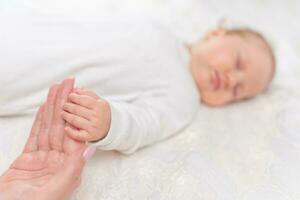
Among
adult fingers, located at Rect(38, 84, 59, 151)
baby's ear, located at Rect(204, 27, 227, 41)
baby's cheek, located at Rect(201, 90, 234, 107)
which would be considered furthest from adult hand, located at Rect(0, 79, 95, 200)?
baby's ear, located at Rect(204, 27, 227, 41)

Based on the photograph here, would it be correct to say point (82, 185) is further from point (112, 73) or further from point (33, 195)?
point (112, 73)

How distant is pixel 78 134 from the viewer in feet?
2.72

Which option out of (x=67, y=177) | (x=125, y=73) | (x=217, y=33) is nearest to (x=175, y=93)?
(x=125, y=73)

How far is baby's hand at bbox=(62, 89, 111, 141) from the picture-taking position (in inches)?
32.8

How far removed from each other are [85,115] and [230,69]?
0.54 meters

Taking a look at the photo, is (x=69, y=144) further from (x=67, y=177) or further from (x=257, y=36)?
(x=257, y=36)

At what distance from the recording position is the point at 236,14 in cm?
169

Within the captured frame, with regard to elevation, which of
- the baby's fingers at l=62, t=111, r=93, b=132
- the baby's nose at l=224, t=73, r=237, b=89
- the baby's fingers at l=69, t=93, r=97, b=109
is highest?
the baby's fingers at l=69, t=93, r=97, b=109

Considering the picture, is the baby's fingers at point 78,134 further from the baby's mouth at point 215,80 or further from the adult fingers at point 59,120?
the baby's mouth at point 215,80

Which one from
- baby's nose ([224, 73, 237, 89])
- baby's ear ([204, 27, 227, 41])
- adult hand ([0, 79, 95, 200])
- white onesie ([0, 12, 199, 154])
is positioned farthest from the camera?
baby's ear ([204, 27, 227, 41])

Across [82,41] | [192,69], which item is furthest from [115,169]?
[192,69]

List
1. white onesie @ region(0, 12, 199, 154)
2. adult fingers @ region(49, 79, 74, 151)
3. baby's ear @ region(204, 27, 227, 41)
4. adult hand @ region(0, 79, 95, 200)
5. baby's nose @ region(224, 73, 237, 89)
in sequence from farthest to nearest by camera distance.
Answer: baby's ear @ region(204, 27, 227, 41), baby's nose @ region(224, 73, 237, 89), white onesie @ region(0, 12, 199, 154), adult fingers @ region(49, 79, 74, 151), adult hand @ region(0, 79, 95, 200)

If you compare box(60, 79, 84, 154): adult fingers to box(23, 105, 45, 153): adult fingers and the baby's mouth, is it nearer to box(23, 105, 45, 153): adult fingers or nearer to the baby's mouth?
box(23, 105, 45, 153): adult fingers

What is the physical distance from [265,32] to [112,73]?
0.71m
